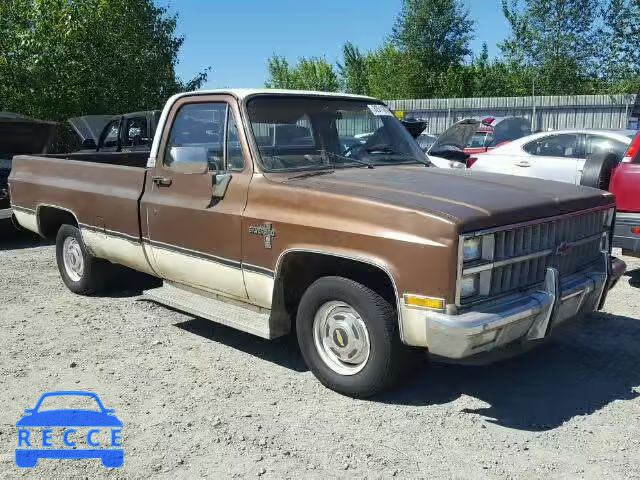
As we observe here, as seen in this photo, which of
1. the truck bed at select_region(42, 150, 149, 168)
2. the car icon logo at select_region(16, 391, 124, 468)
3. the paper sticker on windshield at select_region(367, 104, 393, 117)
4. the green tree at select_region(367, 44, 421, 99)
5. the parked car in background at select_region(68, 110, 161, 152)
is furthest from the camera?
the green tree at select_region(367, 44, 421, 99)

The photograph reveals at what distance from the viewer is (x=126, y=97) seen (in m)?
16.6

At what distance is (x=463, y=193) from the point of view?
3.98 meters

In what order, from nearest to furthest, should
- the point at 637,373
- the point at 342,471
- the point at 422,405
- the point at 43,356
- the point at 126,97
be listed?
the point at 342,471 → the point at 422,405 → the point at 637,373 → the point at 43,356 → the point at 126,97

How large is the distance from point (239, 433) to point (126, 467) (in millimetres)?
653

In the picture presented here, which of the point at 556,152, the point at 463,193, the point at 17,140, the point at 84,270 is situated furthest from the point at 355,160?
the point at 17,140

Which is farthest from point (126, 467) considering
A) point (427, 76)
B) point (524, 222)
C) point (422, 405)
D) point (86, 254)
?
point (427, 76)

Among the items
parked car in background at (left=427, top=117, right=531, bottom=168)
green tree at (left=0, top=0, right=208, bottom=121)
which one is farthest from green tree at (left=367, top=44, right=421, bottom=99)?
parked car in background at (left=427, top=117, right=531, bottom=168)

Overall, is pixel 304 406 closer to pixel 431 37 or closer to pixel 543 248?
pixel 543 248

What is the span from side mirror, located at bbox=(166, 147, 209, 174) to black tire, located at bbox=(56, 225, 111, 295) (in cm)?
204

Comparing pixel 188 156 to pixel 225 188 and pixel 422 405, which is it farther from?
pixel 422 405

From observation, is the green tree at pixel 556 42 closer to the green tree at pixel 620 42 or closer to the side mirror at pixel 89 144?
the green tree at pixel 620 42

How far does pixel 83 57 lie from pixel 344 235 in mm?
13607

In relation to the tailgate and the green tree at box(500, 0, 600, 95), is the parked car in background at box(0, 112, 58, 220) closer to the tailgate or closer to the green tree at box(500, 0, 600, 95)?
the tailgate

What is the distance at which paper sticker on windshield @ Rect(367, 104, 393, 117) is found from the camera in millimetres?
5480
